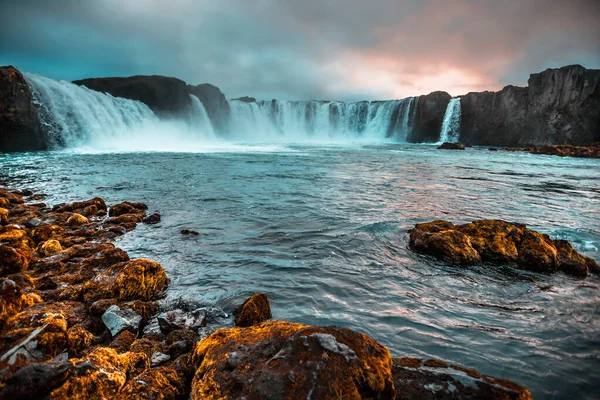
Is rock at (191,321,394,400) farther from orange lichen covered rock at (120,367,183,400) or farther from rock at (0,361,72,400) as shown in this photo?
rock at (0,361,72,400)

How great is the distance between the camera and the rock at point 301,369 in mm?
2213

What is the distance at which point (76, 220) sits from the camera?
28.7ft

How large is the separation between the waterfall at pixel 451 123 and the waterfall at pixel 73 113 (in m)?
58.2

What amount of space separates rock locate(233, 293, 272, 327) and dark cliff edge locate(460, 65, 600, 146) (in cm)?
6655

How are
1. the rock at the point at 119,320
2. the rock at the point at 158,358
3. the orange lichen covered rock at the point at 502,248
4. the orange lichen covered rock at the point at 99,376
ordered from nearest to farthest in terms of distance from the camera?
1. the orange lichen covered rock at the point at 99,376
2. the rock at the point at 158,358
3. the rock at the point at 119,320
4. the orange lichen covered rock at the point at 502,248

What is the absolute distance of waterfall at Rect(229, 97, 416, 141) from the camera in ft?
235

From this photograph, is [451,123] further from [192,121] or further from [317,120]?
[192,121]

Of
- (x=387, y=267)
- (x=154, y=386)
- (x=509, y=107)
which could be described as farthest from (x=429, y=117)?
(x=154, y=386)

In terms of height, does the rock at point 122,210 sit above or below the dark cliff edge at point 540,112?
below

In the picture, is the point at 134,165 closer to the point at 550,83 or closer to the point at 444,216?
the point at 444,216

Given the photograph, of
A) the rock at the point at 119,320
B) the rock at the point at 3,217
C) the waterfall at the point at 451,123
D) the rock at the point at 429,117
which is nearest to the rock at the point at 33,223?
the rock at the point at 3,217

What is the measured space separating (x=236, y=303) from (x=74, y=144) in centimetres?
3750

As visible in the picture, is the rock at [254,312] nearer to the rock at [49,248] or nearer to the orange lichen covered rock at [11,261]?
the orange lichen covered rock at [11,261]

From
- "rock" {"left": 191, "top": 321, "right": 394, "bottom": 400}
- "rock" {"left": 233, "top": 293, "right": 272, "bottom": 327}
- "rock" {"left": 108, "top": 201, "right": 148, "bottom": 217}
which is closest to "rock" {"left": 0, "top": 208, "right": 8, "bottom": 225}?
"rock" {"left": 108, "top": 201, "right": 148, "bottom": 217}
